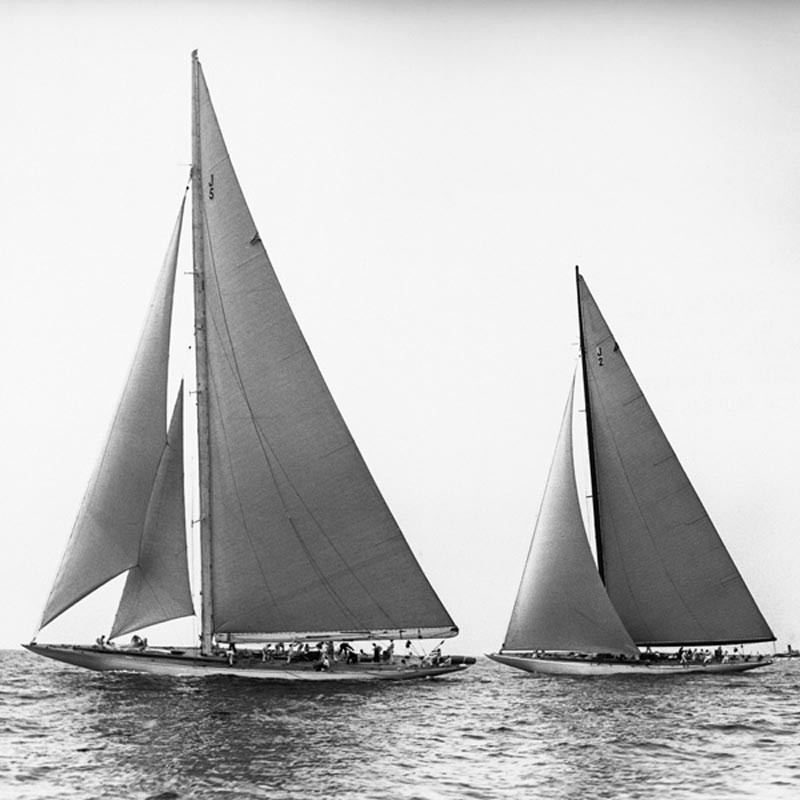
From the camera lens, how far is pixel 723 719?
28.9 m

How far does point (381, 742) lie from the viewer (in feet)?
79.7

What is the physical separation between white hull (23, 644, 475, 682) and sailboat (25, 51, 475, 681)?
6 centimetres

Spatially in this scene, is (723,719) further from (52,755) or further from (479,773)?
(52,755)

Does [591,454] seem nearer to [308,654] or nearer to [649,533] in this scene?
[649,533]

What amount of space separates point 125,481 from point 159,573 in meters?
2.70

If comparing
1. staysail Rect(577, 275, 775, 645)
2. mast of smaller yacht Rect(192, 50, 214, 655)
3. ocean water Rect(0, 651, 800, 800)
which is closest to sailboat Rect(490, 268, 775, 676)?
staysail Rect(577, 275, 775, 645)

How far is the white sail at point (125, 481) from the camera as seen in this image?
32438 mm

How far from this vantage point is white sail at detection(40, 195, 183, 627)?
32.4m

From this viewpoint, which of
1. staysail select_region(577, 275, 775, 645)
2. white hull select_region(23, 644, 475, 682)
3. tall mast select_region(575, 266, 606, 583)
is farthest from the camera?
tall mast select_region(575, 266, 606, 583)

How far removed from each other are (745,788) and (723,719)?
9195 millimetres

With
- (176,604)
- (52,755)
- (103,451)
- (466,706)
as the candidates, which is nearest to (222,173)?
(103,451)

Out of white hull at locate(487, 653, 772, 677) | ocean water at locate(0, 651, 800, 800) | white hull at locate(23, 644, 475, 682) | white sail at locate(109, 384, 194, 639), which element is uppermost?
white sail at locate(109, 384, 194, 639)

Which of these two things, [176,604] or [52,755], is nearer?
[52,755]

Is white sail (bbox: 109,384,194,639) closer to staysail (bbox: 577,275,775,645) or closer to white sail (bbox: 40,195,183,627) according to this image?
white sail (bbox: 40,195,183,627)
